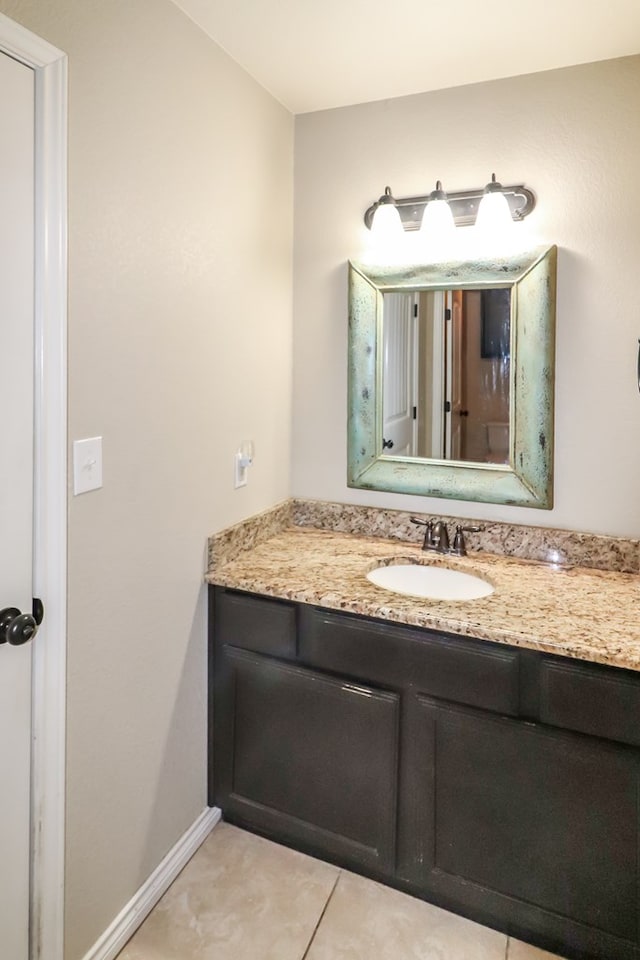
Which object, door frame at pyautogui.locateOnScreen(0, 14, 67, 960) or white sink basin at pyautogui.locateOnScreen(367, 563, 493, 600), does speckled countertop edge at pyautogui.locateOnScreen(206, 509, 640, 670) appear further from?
door frame at pyautogui.locateOnScreen(0, 14, 67, 960)

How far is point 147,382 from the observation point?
1539 millimetres

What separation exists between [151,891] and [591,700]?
124 cm

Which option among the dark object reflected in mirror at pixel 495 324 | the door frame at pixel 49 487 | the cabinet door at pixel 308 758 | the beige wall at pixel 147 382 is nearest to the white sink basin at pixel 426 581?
the cabinet door at pixel 308 758

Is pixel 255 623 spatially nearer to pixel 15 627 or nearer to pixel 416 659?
pixel 416 659

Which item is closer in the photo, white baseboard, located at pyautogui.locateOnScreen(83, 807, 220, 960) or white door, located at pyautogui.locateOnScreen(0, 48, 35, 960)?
white door, located at pyautogui.locateOnScreen(0, 48, 35, 960)

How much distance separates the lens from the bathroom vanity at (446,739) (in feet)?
4.58

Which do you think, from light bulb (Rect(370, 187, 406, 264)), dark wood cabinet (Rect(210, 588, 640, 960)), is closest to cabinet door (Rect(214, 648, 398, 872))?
dark wood cabinet (Rect(210, 588, 640, 960))

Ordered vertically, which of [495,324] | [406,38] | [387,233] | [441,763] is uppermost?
[406,38]

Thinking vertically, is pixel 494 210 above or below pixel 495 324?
above

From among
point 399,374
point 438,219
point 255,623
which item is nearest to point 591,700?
point 255,623

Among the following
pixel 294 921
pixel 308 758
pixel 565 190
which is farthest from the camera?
pixel 565 190

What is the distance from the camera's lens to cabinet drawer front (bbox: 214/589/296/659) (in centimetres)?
172

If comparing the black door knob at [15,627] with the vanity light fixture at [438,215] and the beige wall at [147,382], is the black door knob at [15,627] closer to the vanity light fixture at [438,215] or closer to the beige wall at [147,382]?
Answer: the beige wall at [147,382]

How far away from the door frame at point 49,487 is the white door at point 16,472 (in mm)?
16
